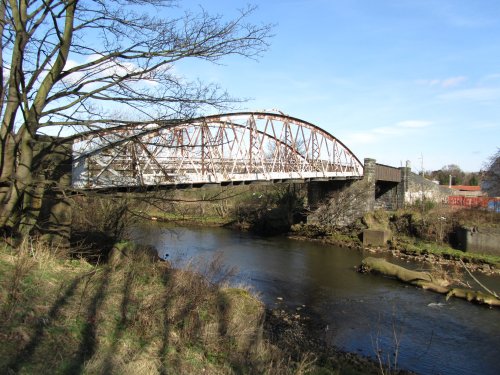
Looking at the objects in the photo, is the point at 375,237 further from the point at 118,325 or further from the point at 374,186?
the point at 118,325

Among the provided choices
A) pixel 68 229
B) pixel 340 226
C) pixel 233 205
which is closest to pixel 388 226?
pixel 340 226

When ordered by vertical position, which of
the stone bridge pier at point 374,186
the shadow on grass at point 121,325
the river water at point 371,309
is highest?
the stone bridge pier at point 374,186

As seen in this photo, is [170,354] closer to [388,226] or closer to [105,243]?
[105,243]

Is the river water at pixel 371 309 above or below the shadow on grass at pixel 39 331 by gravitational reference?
below

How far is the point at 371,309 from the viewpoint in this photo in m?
17.0

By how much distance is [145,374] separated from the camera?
544 centimetres

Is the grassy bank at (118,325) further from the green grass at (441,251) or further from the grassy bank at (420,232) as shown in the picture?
the grassy bank at (420,232)

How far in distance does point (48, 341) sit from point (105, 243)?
10113 mm

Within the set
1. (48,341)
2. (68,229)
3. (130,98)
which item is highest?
(130,98)

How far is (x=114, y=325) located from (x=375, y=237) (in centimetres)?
3128

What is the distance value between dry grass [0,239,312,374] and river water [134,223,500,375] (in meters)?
2.51

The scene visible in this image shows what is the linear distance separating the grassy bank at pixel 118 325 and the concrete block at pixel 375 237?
85.9 ft

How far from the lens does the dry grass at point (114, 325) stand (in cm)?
532

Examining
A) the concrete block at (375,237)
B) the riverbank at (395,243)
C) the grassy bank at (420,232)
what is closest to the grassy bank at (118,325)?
the riverbank at (395,243)
